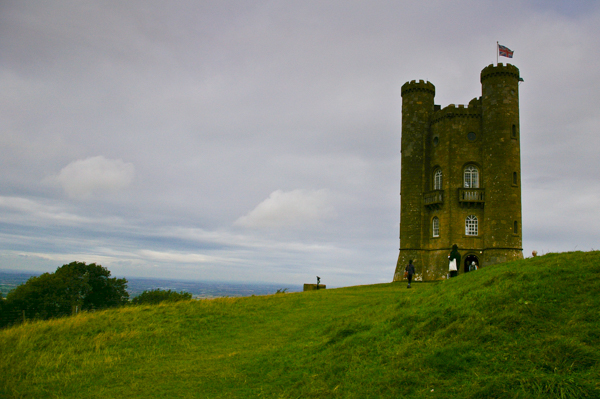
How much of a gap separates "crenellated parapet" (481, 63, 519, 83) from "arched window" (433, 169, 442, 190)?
29.9 ft

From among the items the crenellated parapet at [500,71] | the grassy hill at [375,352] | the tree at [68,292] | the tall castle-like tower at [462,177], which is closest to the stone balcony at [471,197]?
the tall castle-like tower at [462,177]

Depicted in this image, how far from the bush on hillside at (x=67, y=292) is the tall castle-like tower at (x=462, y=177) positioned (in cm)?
→ 3760

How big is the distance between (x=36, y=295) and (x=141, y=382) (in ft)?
162

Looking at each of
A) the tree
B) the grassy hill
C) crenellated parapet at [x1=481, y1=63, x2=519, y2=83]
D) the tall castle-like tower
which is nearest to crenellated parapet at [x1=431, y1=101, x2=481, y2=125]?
the tall castle-like tower

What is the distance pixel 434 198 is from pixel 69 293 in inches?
1726

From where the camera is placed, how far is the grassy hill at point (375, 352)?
745 centimetres

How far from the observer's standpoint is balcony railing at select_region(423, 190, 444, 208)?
128 ft

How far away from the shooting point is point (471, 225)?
38.2 meters

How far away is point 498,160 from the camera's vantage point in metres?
36.9

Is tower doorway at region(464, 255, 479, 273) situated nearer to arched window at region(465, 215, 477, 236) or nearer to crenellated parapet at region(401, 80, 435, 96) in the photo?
arched window at region(465, 215, 477, 236)

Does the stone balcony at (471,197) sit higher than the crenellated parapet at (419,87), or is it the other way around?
the crenellated parapet at (419,87)

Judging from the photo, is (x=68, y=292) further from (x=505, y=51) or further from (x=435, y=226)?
(x=505, y=51)

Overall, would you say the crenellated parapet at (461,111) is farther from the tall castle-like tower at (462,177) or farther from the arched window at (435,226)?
the arched window at (435,226)

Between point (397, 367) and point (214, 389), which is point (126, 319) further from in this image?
point (397, 367)
